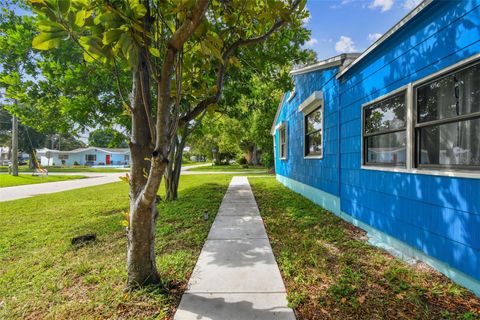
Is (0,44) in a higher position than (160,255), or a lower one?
higher

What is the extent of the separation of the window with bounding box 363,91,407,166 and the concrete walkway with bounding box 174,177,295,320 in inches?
93.1

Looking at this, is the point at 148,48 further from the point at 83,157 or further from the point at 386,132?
the point at 83,157

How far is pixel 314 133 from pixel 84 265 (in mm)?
6341

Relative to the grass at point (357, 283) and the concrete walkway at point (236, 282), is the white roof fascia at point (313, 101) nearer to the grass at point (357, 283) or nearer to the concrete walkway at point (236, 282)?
the grass at point (357, 283)

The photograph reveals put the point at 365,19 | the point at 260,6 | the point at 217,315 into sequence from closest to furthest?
the point at 217,315 < the point at 260,6 < the point at 365,19

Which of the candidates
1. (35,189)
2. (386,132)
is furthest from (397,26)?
(35,189)

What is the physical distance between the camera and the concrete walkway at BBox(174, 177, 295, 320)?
2250mm

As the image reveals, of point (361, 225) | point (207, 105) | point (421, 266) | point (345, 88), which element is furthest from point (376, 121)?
point (207, 105)

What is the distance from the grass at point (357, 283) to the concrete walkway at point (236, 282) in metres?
0.17

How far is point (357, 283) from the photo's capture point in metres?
2.75

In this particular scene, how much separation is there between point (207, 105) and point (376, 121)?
10.5 feet

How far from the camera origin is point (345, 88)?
5.27 meters

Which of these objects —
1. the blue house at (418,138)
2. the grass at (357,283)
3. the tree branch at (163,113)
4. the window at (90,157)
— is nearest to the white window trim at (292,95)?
the blue house at (418,138)

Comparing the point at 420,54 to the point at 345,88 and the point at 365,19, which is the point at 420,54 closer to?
the point at 345,88
